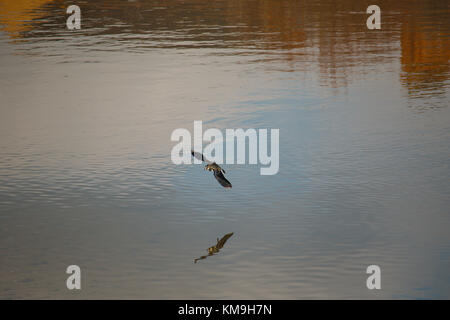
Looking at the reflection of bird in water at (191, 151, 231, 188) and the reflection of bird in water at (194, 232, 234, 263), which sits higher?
the reflection of bird in water at (191, 151, 231, 188)

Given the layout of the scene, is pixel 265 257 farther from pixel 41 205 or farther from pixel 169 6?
pixel 169 6

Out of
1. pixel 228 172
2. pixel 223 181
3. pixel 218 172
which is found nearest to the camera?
pixel 223 181

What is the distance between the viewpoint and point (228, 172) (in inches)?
375

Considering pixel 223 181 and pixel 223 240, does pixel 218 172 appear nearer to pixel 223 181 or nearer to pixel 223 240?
pixel 223 181

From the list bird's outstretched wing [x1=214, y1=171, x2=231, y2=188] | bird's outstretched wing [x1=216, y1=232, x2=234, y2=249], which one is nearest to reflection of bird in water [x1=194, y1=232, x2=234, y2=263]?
bird's outstretched wing [x1=216, y1=232, x2=234, y2=249]

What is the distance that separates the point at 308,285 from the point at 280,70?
1022cm

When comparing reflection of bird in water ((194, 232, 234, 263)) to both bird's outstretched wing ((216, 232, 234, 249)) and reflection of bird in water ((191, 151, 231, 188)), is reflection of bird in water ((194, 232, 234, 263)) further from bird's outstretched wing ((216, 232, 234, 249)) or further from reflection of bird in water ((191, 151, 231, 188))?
reflection of bird in water ((191, 151, 231, 188))

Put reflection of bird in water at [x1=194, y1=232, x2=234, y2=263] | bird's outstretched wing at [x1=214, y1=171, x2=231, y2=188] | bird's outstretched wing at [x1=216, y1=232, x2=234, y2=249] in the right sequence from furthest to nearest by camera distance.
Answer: bird's outstretched wing at [x1=214, y1=171, x2=231, y2=188]
bird's outstretched wing at [x1=216, y1=232, x2=234, y2=249]
reflection of bird in water at [x1=194, y1=232, x2=234, y2=263]

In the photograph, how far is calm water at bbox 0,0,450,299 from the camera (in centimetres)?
667

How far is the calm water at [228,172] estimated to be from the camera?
21.9 feet

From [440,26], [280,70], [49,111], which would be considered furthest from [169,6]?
[49,111]

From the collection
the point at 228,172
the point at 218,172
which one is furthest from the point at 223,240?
the point at 228,172

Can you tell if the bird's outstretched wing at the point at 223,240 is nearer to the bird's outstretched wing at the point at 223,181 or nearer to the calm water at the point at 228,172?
the calm water at the point at 228,172

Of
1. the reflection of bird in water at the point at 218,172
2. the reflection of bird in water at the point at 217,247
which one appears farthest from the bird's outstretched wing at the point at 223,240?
the reflection of bird in water at the point at 218,172
